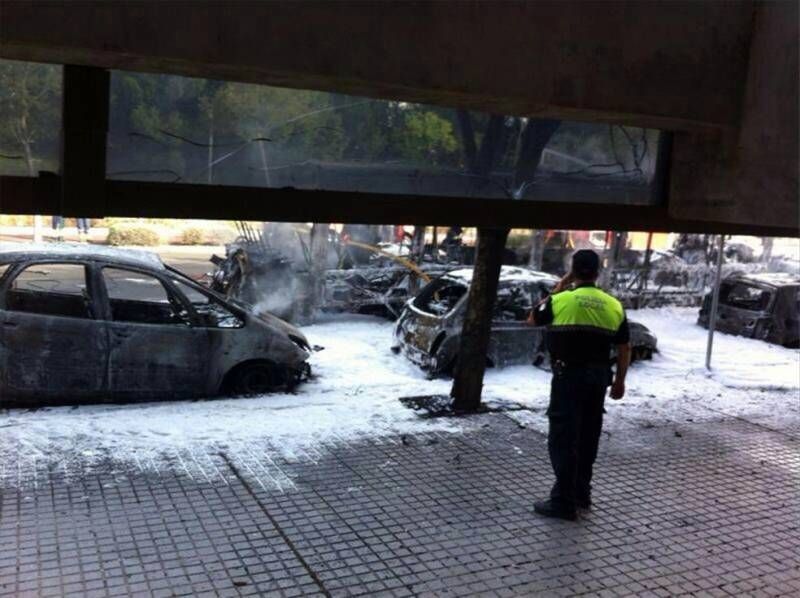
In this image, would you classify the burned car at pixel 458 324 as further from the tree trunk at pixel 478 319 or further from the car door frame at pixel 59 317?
the car door frame at pixel 59 317

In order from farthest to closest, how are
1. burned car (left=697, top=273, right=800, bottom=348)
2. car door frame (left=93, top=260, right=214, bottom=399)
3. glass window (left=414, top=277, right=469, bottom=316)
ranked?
burned car (left=697, top=273, right=800, bottom=348), glass window (left=414, top=277, right=469, bottom=316), car door frame (left=93, top=260, right=214, bottom=399)

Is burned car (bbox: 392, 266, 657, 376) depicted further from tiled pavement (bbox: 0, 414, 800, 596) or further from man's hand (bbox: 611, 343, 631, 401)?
man's hand (bbox: 611, 343, 631, 401)

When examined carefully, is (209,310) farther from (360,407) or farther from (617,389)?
(617,389)

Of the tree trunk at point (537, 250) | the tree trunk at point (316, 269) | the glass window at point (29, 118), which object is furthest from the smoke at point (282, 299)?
the glass window at point (29, 118)

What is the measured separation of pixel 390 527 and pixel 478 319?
9.08 ft

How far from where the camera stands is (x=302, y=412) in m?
6.95

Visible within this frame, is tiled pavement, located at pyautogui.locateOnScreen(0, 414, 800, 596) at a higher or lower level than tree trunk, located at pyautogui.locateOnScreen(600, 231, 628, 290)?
lower

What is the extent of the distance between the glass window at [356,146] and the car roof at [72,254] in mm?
3347

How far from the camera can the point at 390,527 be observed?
464 centimetres

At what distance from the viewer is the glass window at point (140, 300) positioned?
23.6 ft

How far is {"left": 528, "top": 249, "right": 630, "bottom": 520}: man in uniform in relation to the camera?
4.71 meters

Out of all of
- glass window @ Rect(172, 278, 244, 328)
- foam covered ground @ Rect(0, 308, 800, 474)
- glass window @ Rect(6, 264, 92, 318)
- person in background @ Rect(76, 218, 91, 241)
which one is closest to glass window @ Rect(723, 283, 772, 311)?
foam covered ground @ Rect(0, 308, 800, 474)

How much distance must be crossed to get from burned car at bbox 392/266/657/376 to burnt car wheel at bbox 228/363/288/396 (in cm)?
217

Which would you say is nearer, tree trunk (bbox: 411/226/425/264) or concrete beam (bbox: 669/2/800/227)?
concrete beam (bbox: 669/2/800/227)
